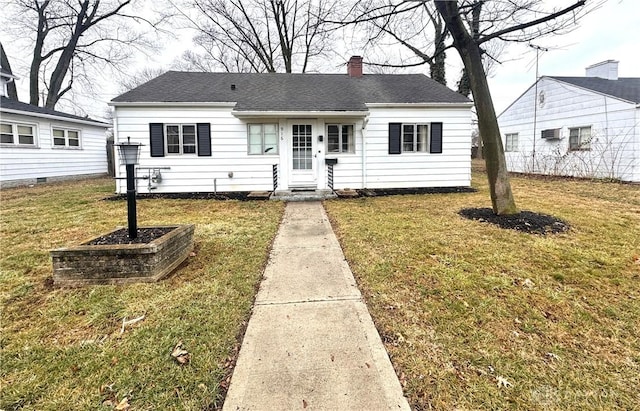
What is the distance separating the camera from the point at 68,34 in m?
21.1

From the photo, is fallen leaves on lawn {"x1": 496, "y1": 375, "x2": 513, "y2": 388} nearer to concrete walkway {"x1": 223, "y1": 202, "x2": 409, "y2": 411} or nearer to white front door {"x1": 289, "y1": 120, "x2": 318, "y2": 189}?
concrete walkway {"x1": 223, "y1": 202, "x2": 409, "y2": 411}

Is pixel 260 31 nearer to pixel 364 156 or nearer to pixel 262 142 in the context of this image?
Answer: pixel 262 142

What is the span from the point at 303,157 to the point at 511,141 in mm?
13853

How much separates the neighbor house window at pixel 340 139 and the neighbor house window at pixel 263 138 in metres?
1.73

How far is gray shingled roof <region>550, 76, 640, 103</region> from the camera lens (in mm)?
12430

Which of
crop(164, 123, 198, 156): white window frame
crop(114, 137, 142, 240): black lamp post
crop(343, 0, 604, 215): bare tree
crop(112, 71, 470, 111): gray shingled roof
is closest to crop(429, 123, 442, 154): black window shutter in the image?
crop(112, 71, 470, 111): gray shingled roof

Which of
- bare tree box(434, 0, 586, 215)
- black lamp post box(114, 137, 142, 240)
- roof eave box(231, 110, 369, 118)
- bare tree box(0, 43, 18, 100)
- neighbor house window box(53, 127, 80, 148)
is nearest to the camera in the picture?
black lamp post box(114, 137, 142, 240)

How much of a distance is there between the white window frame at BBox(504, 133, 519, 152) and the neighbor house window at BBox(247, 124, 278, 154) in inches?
563

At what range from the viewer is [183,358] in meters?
2.20

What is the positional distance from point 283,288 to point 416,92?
32.7 ft

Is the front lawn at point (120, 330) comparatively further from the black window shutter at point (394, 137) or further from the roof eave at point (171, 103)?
Result: the black window shutter at point (394, 137)

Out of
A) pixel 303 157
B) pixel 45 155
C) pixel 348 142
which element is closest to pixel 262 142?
pixel 303 157

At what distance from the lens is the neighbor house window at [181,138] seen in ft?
32.9

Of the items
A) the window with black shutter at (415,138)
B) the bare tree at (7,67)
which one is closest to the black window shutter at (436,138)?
the window with black shutter at (415,138)
